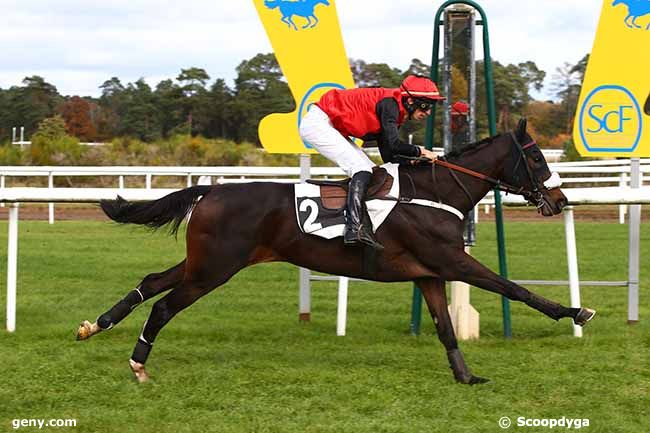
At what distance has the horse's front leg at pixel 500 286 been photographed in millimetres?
6168

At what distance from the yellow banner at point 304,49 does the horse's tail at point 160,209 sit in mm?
1720

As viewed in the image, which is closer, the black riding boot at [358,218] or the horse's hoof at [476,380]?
the horse's hoof at [476,380]

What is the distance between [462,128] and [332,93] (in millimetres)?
1306

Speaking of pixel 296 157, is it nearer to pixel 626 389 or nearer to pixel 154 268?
A: pixel 154 268

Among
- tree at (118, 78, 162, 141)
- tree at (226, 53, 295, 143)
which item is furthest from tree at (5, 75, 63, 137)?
tree at (226, 53, 295, 143)

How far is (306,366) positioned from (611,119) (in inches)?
130

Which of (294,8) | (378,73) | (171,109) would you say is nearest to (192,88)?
(171,109)

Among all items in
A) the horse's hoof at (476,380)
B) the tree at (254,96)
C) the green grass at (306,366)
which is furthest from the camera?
the tree at (254,96)

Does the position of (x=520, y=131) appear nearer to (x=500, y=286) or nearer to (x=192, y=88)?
(x=500, y=286)

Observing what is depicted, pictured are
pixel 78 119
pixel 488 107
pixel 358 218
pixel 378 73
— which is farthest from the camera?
pixel 78 119

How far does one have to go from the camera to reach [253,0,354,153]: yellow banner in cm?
810

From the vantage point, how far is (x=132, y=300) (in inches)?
256

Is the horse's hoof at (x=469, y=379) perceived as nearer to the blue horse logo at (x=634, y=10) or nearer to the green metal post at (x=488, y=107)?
the green metal post at (x=488, y=107)

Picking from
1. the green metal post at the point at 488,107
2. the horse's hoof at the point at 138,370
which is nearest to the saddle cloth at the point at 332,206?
the green metal post at the point at 488,107
